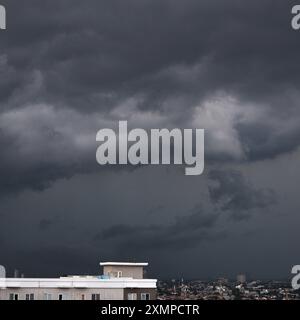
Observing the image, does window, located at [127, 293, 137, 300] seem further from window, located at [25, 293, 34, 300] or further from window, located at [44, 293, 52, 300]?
window, located at [25, 293, 34, 300]

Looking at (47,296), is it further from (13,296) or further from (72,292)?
(13,296)

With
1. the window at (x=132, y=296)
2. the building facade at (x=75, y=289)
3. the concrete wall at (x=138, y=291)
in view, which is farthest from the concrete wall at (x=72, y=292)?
the window at (x=132, y=296)

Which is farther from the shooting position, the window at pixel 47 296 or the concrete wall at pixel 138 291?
the concrete wall at pixel 138 291

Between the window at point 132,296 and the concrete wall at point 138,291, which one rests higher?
the concrete wall at point 138,291

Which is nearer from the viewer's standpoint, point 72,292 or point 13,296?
point 13,296

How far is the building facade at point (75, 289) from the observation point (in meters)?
92.2

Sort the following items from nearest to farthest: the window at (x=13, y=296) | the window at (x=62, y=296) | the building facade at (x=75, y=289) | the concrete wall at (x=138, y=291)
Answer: the window at (x=13, y=296) → the building facade at (x=75, y=289) → the window at (x=62, y=296) → the concrete wall at (x=138, y=291)

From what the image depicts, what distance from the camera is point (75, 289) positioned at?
305 feet

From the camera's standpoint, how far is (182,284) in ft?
383

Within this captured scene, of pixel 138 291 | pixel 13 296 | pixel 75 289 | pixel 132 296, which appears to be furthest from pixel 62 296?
pixel 138 291

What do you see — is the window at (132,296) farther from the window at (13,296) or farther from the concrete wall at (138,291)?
the window at (13,296)
